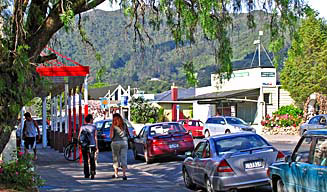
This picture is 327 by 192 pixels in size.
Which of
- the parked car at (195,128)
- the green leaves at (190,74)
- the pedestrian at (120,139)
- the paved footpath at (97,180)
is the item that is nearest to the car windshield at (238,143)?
the paved footpath at (97,180)

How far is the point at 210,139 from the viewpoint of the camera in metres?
13.5

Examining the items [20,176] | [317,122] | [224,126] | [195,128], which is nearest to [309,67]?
[195,128]

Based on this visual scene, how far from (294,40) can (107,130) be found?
2021 cm

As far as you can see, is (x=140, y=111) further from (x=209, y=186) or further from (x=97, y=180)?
(x=209, y=186)

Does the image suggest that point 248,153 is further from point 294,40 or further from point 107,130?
point 107,130

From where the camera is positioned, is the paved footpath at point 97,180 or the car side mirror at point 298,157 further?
the paved footpath at point 97,180

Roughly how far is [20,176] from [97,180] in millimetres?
4523

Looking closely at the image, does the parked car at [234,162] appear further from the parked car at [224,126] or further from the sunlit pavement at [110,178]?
the parked car at [224,126]

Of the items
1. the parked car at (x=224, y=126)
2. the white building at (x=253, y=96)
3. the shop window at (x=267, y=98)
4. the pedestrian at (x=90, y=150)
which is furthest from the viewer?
the shop window at (x=267, y=98)

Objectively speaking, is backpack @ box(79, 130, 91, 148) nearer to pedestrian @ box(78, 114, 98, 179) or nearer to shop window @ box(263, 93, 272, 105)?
pedestrian @ box(78, 114, 98, 179)

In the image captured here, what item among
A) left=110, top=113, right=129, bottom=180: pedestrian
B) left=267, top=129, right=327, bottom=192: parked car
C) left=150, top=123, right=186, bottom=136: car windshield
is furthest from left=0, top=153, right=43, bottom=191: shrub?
left=150, top=123, right=186, bottom=136: car windshield

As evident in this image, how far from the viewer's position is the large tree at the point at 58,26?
34.0 ft

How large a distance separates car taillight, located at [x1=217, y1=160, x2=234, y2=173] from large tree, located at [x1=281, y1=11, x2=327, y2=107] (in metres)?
30.9

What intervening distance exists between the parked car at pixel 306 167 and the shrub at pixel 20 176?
492 cm
